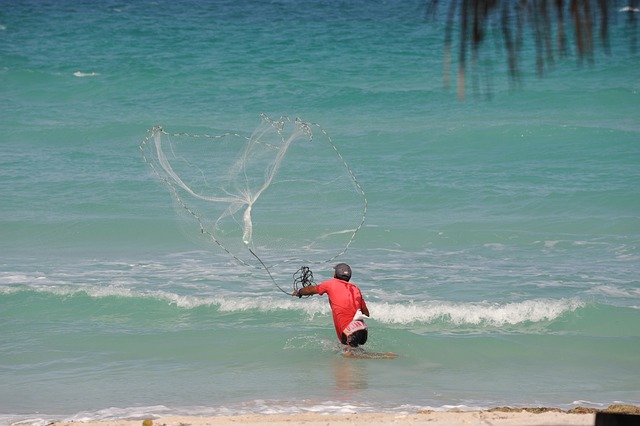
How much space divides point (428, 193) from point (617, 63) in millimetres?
11444

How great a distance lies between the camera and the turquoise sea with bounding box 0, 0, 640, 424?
8.12m

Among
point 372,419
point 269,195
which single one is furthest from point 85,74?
point 372,419

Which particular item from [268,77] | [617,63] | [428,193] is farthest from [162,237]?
[617,63]

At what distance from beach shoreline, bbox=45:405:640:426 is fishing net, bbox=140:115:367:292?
272cm

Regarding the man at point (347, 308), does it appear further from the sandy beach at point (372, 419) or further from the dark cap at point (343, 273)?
the sandy beach at point (372, 419)

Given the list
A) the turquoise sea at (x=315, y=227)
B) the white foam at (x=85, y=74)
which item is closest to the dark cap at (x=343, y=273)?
the turquoise sea at (x=315, y=227)

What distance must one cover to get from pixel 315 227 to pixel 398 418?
23.3 ft

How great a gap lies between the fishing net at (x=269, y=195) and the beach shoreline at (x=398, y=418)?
2721 mm

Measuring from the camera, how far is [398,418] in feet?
22.1

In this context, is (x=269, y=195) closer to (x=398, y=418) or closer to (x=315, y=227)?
(x=315, y=227)

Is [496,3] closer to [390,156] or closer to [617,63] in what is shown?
[390,156]

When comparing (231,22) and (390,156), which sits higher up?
(231,22)

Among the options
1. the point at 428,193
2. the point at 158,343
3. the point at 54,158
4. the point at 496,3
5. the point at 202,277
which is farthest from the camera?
the point at 54,158

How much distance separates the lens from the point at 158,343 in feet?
30.6
